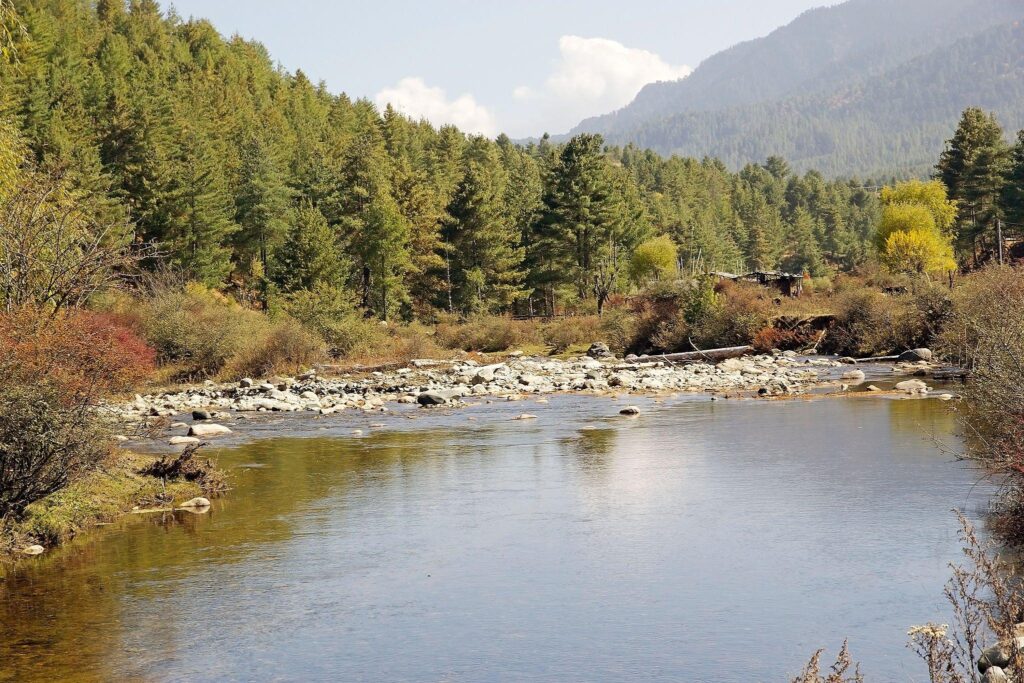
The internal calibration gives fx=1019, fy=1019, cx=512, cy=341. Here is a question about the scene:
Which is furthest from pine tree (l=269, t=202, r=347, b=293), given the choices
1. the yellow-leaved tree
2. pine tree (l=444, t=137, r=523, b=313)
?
the yellow-leaved tree

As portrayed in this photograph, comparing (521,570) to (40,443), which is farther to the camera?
(40,443)

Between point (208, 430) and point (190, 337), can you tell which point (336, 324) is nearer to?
point (190, 337)

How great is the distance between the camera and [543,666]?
1098cm

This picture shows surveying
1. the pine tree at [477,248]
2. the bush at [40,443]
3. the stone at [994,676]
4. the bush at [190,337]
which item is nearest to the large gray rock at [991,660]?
the stone at [994,676]

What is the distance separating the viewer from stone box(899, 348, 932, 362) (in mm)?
41562

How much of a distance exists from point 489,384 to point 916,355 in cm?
1768

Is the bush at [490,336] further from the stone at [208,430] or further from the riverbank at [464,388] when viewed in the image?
the stone at [208,430]

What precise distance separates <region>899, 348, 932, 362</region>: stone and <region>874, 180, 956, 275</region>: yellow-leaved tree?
2669 cm

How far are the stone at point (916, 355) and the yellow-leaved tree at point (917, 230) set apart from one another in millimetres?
26688

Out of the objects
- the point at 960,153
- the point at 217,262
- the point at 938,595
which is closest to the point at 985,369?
the point at 938,595

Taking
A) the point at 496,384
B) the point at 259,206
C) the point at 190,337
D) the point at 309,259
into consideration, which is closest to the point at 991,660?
the point at 496,384

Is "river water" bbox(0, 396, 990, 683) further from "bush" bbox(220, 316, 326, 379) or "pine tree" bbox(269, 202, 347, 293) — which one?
"pine tree" bbox(269, 202, 347, 293)

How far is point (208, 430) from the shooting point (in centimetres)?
2909

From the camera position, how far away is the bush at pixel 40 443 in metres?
15.3
